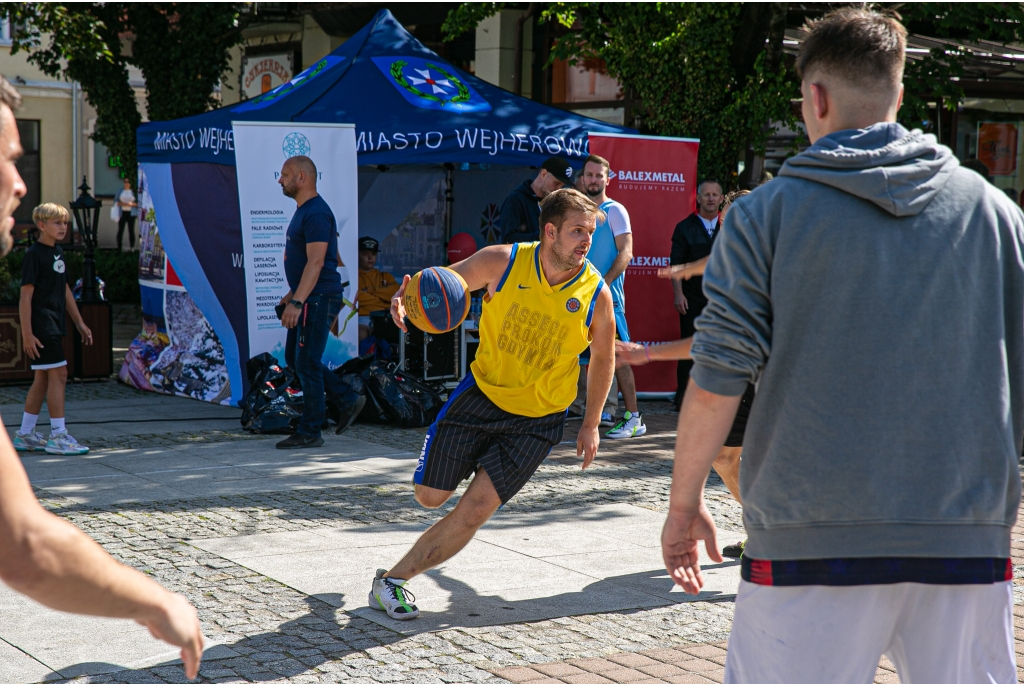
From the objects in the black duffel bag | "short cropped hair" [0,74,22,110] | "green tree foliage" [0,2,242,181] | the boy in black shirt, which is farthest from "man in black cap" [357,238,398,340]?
"short cropped hair" [0,74,22,110]

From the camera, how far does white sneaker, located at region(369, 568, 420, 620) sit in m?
4.64

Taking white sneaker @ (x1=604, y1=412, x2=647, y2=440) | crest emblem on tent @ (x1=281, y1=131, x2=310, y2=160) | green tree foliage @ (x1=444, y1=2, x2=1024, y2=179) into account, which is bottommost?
white sneaker @ (x1=604, y1=412, x2=647, y2=440)

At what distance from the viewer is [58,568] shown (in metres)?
1.75

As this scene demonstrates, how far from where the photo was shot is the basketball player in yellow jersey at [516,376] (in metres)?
4.69

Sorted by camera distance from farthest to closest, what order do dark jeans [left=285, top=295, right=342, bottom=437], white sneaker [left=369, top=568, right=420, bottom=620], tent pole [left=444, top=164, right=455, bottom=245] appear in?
tent pole [left=444, top=164, right=455, bottom=245] → dark jeans [left=285, top=295, right=342, bottom=437] → white sneaker [left=369, top=568, right=420, bottom=620]

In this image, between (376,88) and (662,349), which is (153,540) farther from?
(376,88)

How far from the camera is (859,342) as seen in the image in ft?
7.45

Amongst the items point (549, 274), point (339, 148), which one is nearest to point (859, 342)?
point (549, 274)

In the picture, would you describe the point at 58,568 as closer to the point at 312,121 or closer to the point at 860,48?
the point at 860,48

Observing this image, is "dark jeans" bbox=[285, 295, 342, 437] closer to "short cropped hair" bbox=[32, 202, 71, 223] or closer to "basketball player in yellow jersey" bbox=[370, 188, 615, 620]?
"short cropped hair" bbox=[32, 202, 71, 223]

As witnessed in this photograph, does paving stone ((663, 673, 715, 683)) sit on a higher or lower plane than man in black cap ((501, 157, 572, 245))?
Answer: lower

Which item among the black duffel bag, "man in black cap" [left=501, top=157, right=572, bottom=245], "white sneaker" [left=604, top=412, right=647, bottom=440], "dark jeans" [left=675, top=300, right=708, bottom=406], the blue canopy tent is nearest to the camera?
"man in black cap" [left=501, top=157, right=572, bottom=245]

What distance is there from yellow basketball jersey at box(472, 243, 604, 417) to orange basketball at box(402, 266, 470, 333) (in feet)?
0.58

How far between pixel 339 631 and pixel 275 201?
229 inches
